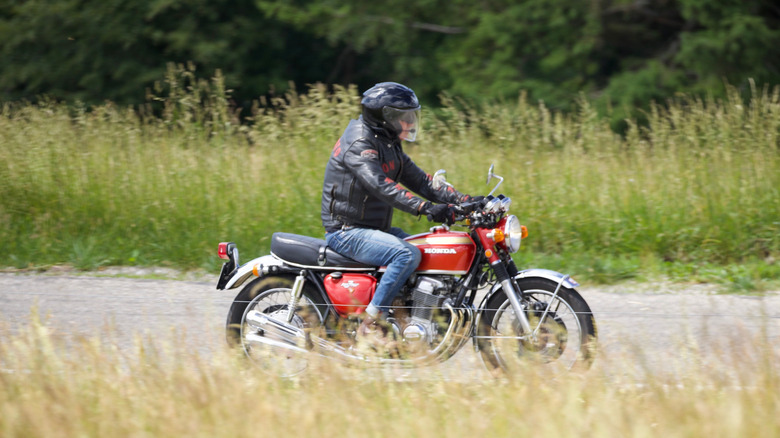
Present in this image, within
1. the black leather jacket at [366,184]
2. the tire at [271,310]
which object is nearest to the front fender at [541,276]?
the black leather jacket at [366,184]

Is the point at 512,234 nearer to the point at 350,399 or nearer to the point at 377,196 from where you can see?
the point at 377,196

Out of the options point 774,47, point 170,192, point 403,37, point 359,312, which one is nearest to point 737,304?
point 359,312

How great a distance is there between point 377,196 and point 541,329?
1.16m

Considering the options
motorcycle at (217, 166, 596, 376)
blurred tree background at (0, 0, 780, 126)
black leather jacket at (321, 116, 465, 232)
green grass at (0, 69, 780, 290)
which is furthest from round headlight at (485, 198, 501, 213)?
blurred tree background at (0, 0, 780, 126)

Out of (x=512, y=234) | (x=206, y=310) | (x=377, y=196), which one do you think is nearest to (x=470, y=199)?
(x=512, y=234)

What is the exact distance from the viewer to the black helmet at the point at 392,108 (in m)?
4.69

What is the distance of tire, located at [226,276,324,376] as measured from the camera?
4801 millimetres

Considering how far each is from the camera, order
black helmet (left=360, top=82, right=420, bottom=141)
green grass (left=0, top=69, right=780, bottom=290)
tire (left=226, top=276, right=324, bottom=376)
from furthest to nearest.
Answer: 1. green grass (left=0, top=69, right=780, bottom=290)
2. tire (left=226, top=276, right=324, bottom=376)
3. black helmet (left=360, top=82, right=420, bottom=141)

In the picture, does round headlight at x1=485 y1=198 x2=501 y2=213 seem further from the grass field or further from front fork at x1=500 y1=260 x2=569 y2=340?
the grass field

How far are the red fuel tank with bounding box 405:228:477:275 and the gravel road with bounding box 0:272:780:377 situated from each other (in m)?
0.54

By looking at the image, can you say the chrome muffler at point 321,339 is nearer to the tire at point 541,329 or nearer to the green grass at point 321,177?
the tire at point 541,329

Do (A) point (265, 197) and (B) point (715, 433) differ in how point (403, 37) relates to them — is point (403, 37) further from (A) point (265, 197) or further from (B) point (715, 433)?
(B) point (715, 433)

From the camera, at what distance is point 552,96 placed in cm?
1550

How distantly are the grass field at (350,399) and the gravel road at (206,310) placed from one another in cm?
65
